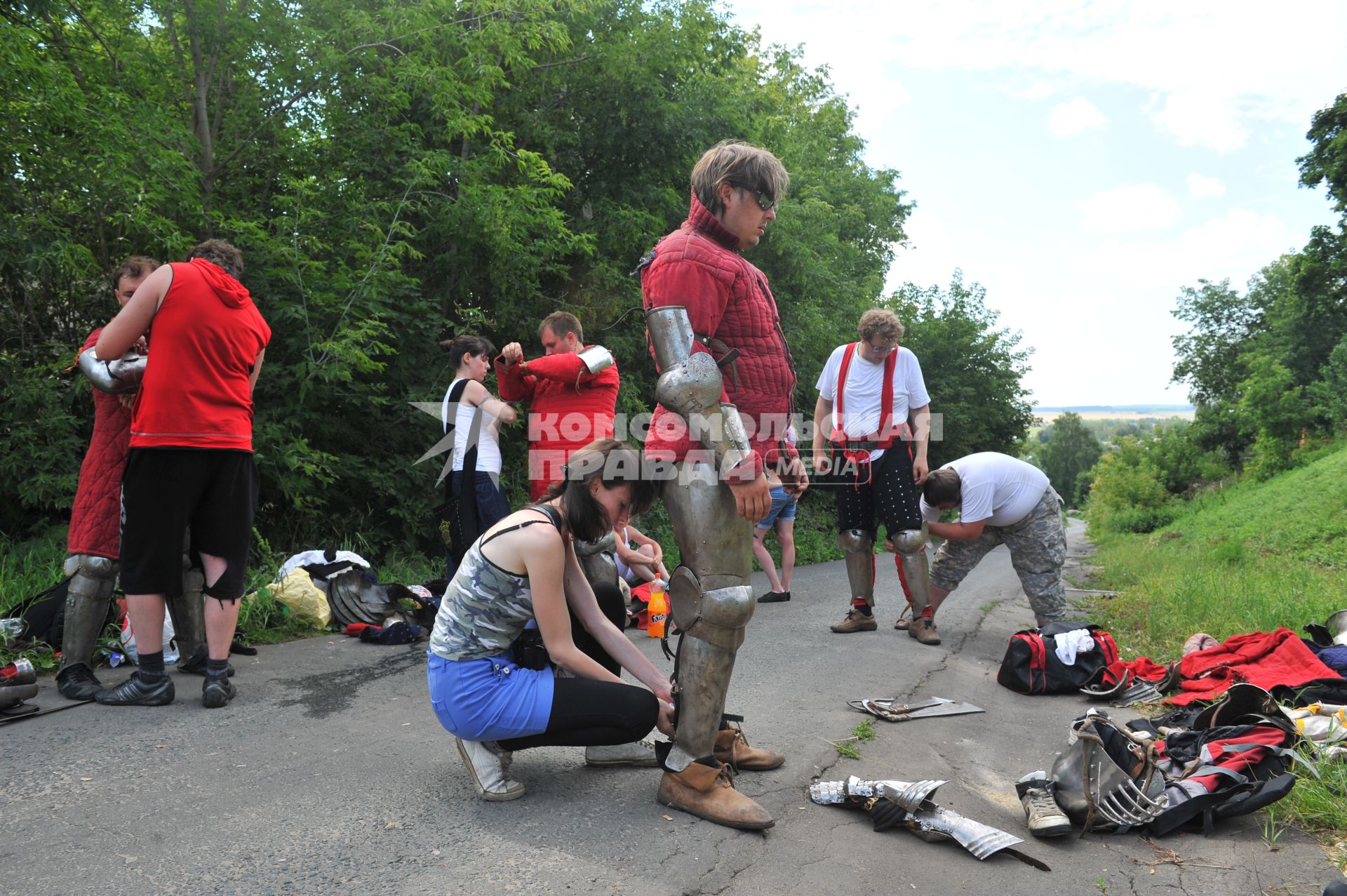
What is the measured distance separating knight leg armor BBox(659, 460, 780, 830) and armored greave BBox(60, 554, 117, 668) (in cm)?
288

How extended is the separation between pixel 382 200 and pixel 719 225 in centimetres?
614

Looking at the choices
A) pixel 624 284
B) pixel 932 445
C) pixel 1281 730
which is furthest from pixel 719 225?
pixel 932 445

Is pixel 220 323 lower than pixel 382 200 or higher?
lower

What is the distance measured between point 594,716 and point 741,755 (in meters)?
0.70

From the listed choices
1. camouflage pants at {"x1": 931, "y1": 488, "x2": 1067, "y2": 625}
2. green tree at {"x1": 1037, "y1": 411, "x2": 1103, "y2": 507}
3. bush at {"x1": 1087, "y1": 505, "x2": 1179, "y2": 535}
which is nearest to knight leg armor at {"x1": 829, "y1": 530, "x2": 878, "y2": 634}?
camouflage pants at {"x1": 931, "y1": 488, "x2": 1067, "y2": 625}

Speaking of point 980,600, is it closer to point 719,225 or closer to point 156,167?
point 719,225

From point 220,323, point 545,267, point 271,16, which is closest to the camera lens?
point 220,323

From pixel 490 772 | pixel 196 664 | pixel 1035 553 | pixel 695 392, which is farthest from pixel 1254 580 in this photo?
pixel 196 664

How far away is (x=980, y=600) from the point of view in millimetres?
8430

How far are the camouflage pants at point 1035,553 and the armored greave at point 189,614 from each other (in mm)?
4564

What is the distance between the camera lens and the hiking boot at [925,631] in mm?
5898

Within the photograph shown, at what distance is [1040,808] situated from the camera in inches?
118

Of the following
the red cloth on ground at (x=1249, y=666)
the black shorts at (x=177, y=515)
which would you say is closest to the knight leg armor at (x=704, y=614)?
the black shorts at (x=177, y=515)

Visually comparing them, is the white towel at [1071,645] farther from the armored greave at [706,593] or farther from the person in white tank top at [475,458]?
the person in white tank top at [475,458]
